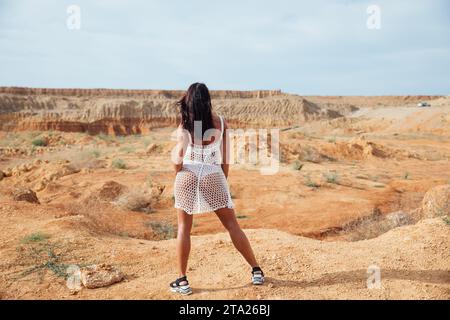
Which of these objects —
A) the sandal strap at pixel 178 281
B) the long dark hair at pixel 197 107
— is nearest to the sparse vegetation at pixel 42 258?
→ the sandal strap at pixel 178 281

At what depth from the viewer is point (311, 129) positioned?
37.5 m

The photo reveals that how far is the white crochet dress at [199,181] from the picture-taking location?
3439 mm

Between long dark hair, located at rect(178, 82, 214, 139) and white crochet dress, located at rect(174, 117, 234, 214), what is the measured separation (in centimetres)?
14

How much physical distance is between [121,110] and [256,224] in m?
→ 37.2

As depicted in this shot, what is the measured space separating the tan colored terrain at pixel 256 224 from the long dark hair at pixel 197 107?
1387 millimetres

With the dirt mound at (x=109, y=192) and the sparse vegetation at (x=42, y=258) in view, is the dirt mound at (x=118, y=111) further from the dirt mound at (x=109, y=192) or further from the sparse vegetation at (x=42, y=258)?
the sparse vegetation at (x=42, y=258)

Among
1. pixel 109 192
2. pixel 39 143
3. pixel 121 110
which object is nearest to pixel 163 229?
pixel 109 192

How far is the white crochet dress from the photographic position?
3.44 m

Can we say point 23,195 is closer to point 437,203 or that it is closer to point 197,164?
point 197,164

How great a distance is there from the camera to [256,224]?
8.77 m

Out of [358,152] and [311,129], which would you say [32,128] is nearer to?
[311,129]
